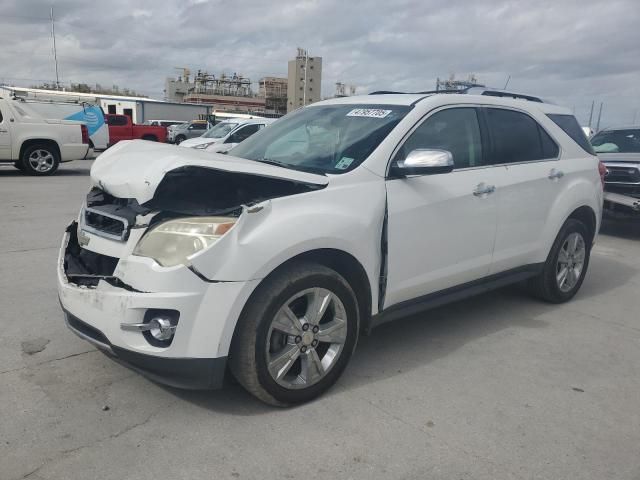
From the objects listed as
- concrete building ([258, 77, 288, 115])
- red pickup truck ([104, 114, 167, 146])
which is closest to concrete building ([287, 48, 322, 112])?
concrete building ([258, 77, 288, 115])

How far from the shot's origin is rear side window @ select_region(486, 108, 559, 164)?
4.25 meters

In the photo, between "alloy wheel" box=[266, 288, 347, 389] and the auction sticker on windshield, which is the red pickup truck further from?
"alloy wheel" box=[266, 288, 347, 389]

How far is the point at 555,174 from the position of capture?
4.62 metres

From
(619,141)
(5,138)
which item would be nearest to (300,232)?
(619,141)

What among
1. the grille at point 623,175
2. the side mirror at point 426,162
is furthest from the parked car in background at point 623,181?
the side mirror at point 426,162

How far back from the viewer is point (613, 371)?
3.74m

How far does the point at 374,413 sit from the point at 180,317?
1206 mm

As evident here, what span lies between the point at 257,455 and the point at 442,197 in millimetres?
2012

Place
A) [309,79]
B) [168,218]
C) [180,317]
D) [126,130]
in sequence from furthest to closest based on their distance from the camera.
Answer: [309,79], [126,130], [168,218], [180,317]

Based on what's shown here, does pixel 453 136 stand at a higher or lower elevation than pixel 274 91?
lower

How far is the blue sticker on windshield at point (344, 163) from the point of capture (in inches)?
132

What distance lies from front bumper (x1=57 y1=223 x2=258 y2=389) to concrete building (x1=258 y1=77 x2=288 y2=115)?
12066 cm

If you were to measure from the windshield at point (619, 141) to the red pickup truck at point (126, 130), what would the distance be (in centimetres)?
2076

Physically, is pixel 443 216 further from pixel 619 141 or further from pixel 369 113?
pixel 619 141
